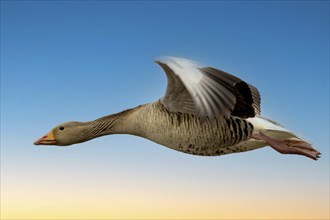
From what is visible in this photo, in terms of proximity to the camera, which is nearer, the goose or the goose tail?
the goose

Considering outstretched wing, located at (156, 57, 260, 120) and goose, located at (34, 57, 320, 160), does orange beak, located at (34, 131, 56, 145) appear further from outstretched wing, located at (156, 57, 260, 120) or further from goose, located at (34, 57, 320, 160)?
outstretched wing, located at (156, 57, 260, 120)

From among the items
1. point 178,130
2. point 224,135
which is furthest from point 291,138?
point 178,130

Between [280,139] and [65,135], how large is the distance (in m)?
3.05

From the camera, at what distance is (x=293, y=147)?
609 centimetres

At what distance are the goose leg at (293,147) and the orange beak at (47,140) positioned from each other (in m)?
3.04

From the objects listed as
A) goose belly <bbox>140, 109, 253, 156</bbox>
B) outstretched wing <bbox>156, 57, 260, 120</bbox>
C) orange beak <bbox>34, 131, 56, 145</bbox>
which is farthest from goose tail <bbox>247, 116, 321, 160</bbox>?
orange beak <bbox>34, 131, 56, 145</bbox>

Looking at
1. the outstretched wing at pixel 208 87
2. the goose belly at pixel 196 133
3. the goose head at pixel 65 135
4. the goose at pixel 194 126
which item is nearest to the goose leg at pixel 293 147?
the goose at pixel 194 126

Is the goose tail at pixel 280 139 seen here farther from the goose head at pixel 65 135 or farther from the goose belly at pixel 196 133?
the goose head at pixel 65 135

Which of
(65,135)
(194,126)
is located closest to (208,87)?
(194,126)

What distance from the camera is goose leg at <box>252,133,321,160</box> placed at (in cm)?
593

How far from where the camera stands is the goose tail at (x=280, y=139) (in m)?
5.90

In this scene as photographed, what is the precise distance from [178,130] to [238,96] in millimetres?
885

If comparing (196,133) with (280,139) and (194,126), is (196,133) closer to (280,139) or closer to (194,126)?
(194,126)

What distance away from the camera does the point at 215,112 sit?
4.07m
